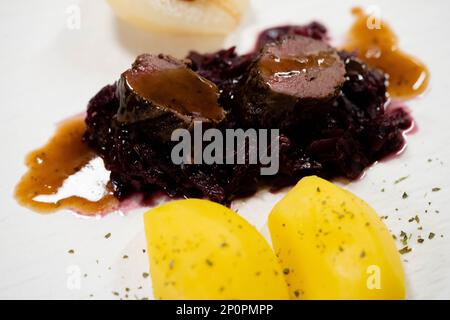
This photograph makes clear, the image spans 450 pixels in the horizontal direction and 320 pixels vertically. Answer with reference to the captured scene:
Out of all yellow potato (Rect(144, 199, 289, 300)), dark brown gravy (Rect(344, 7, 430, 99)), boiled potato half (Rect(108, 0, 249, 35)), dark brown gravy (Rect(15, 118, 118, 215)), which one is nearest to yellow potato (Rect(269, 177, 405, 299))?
yellow potato (Rect(144, 199, 289, 300))

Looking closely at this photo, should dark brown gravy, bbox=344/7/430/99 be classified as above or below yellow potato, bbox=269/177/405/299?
above

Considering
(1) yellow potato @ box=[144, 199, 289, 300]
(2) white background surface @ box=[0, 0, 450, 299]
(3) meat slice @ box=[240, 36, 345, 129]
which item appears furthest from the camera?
(3) meat slice @ box=[240, 36, 345, 129]

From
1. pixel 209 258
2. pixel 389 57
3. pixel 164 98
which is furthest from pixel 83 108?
pixel 389 57

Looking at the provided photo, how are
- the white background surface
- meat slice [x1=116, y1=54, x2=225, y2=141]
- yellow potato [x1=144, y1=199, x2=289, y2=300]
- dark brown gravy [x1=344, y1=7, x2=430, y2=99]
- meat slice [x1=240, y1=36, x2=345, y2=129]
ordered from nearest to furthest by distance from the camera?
yellow potato [x1=144, y1=199, x2=289, y2=300] → the white background surface → meat slice [x1=116, y1=54, x2=225, y2=141] → meat slice [x1=240, y1=36, x2=345, y2=129] → dark brown gravy [x1=344, y1=7, x2=430, y2=99]

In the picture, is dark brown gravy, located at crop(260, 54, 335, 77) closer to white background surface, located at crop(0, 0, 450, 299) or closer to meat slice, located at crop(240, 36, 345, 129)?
meat slice, located at crop(240, 36, 345, 129)

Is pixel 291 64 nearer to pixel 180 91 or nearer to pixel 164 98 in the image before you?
pixel 180 91
